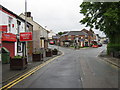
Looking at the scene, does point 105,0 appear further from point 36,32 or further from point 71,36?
point 71,36

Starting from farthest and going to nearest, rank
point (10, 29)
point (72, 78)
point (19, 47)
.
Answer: point (19, 47), point (10, 29), point (72, 78)

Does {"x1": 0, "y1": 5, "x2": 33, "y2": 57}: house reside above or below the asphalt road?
above

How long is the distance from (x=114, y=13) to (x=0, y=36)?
11.6m

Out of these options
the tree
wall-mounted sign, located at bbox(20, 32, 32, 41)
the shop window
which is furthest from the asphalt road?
the shop window

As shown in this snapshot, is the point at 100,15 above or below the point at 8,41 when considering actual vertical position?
above

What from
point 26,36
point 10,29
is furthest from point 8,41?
point 26,36

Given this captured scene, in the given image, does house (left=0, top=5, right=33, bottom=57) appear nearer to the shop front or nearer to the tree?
the shop front

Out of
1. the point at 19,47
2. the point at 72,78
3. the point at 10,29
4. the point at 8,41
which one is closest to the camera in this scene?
the point at 72,78

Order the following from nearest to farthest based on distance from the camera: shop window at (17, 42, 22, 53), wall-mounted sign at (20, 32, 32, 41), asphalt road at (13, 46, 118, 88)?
asphalt road at (13, 46, 118, 88)
wall-mounted sign at (20, 32, 32, 41)
shop window at (17, 42, 22, 53)

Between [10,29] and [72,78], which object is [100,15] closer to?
[10,29]

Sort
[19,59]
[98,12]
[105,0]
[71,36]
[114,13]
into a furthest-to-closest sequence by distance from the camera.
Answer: [71,36], [98,12], [105,0], [114,13], [19,59]

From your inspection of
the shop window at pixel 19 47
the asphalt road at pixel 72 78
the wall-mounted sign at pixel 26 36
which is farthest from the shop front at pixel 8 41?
the asphalt road at pixel 72 78

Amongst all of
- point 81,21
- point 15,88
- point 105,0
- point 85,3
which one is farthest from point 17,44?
point 15,88

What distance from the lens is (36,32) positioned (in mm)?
39594
